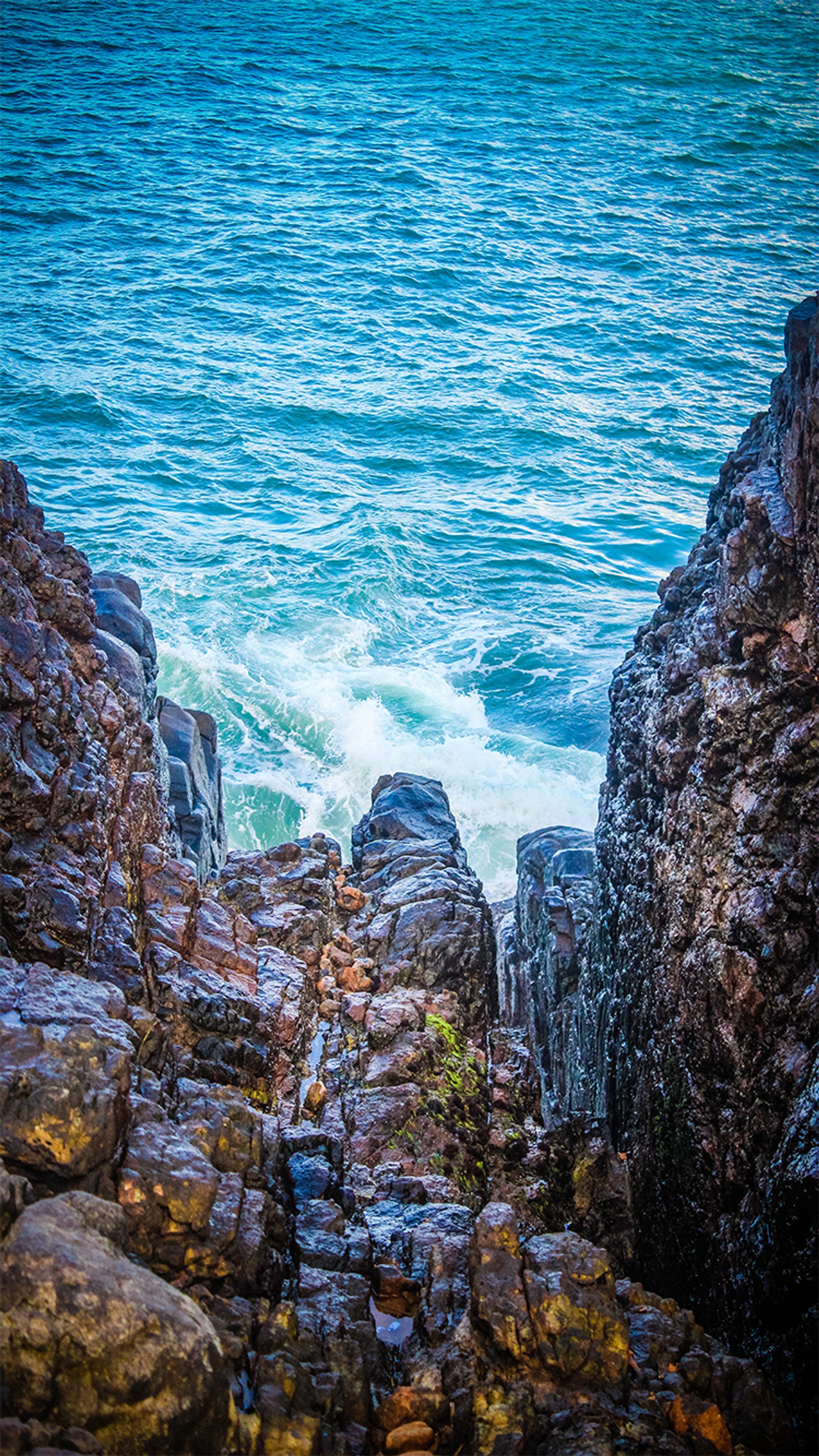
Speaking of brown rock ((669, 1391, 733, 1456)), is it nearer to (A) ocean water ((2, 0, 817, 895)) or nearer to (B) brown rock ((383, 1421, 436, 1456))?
(B) brown rock ((383, 1421, 436, 1456))

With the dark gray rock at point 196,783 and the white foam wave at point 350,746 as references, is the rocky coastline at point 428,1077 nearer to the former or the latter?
the dark gray rock at point 196,783

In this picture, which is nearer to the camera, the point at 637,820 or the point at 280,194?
the point at 637,820

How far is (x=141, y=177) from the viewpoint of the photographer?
167 feet

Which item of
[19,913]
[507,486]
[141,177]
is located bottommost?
[19,913]

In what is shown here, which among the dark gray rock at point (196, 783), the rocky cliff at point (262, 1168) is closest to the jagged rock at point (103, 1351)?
the rocky cliff at point (262, 1168)

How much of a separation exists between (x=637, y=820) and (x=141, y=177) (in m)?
51.7

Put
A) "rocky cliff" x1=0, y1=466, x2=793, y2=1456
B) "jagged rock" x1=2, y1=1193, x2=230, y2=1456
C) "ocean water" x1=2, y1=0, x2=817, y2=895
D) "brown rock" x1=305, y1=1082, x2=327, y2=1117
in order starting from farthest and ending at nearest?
"ocean water" x1=2, y1=0, x2=817, y2=895
"brown rock" x1=305, y1=1082, x2=327, y2=1117
"rocky cliff" x1=0, y1=466, x2=793, y2=1456
"jagged rock" x1=2, y1=1193, x2=230, y2=1456

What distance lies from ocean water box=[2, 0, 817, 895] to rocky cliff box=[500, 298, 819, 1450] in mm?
9347

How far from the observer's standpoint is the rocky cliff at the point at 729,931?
7.29 m

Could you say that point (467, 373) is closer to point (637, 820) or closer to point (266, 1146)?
point (637, 820)

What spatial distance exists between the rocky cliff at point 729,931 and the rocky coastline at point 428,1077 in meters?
0.04

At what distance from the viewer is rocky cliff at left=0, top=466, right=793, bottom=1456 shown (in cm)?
514

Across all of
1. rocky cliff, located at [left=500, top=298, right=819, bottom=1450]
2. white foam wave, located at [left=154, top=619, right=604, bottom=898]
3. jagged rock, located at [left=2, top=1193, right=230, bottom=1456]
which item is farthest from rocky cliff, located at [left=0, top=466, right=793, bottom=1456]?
white foam wave, located at [left=154, top=619, right=604, bottom=898]

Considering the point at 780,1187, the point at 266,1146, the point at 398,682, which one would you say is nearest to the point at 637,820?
the point at 780,1187
